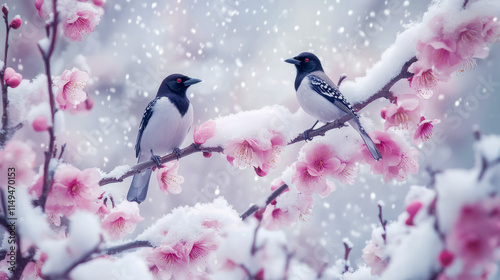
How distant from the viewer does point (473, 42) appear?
0.46m

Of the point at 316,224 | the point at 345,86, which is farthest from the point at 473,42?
the point at 316,224

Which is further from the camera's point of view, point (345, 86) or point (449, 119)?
point (449, 119)

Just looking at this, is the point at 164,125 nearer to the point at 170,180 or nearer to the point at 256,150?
the point at 170,180

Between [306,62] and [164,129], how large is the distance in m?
0.32

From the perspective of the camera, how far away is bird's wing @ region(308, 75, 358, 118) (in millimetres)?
574

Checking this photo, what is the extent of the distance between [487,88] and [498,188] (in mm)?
971

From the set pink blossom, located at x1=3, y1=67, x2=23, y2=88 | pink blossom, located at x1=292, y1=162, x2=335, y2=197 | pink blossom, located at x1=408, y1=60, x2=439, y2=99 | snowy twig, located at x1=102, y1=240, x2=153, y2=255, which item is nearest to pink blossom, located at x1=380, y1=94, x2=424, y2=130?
pink blossom, located at x1=408, y1=60, x2=439, y2=99

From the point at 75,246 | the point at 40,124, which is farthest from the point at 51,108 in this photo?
the point at 75,246

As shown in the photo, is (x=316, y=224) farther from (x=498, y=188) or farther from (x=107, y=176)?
(x=498, y=188)

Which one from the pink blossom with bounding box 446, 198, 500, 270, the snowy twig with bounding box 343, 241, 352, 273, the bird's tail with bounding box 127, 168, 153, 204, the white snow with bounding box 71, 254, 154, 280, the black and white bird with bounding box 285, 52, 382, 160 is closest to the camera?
the pink blossom with bounding box 446, 198, 500, 270

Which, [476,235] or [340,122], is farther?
[340,122]

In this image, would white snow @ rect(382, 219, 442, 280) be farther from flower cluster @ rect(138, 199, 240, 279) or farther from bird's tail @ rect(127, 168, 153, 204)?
bird's tail @ rect(127, 168, 153, 204)

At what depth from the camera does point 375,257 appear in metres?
0.45

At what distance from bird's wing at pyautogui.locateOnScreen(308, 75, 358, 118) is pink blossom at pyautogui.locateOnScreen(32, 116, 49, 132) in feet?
1.22
